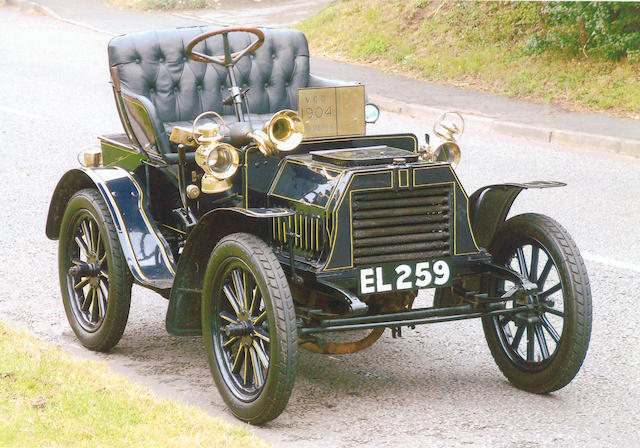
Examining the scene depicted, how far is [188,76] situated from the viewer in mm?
6777

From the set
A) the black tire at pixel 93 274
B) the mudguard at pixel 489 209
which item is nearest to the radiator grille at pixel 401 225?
the mudguard at pixel 489 209

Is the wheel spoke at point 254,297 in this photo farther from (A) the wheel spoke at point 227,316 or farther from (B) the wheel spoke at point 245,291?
(A) the wheel spoke at point 227,316

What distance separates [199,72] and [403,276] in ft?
8.87

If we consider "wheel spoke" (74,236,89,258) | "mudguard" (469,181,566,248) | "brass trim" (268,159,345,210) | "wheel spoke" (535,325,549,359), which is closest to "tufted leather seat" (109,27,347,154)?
"wheel spoke" (74,236,89,258)

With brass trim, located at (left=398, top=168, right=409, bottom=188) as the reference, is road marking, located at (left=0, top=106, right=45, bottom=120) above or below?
below

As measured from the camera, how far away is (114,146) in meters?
6.38

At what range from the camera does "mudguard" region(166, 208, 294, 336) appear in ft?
16.3

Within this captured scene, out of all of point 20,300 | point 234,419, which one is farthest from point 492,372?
point 20,300

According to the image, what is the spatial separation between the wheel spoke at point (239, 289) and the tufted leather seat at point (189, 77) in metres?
1.47

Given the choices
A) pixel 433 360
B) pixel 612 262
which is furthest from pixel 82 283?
pixel 612 262

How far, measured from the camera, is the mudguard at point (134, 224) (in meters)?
5.40

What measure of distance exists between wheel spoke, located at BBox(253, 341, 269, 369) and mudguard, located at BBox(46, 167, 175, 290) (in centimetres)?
78

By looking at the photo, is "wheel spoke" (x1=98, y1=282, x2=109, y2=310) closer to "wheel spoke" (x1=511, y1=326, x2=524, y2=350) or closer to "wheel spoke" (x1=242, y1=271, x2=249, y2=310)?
"wheel spoke" (x1=242, y1=271, x2=249, y2=310)

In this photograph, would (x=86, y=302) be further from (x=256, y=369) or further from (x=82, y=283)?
(x=256, y=369)
